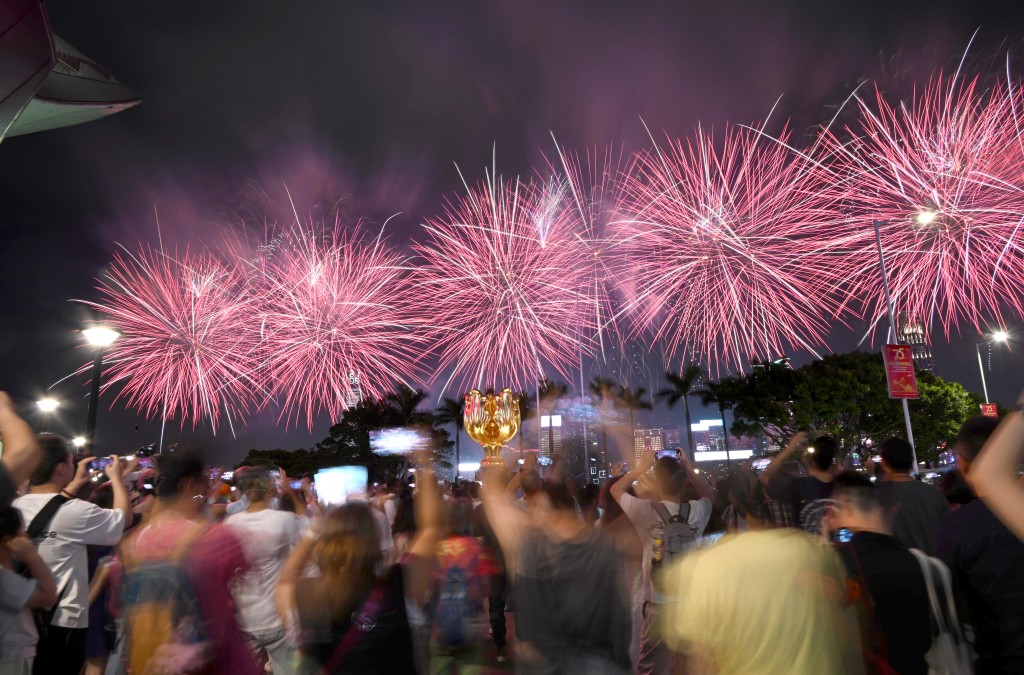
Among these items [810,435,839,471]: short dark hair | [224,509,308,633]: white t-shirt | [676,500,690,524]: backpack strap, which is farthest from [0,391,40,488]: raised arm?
[810,435,839,471]: short dark hair

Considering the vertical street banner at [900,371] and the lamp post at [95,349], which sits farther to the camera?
the vertical street banner at [900,371]

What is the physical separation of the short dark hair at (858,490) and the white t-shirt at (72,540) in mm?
4873

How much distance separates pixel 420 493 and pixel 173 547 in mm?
1498

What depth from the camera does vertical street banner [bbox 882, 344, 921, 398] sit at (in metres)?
18.1

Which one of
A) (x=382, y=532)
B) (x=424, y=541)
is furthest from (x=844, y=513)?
(x=382, y=532)

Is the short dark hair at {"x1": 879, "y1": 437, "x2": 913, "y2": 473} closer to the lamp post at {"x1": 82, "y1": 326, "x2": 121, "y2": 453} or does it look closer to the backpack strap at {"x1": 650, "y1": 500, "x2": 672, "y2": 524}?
the backpack strap at {"x1": 650, "y1": 500, "x2": 672, "y2": 524}

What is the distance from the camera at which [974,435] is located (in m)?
3.57

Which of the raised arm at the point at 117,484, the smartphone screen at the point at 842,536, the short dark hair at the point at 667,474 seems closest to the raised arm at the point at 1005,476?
the smartphone screen at the point at 842,536

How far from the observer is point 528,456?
21.2 ft

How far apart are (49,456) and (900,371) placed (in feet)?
66.0

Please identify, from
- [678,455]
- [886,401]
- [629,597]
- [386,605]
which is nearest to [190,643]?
[386,605]

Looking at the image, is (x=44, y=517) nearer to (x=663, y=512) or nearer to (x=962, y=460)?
(x=663, y=512)

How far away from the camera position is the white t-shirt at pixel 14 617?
3.30m

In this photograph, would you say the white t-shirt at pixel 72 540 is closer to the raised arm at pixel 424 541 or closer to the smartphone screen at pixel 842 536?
the raised arm at pixel 424 541
